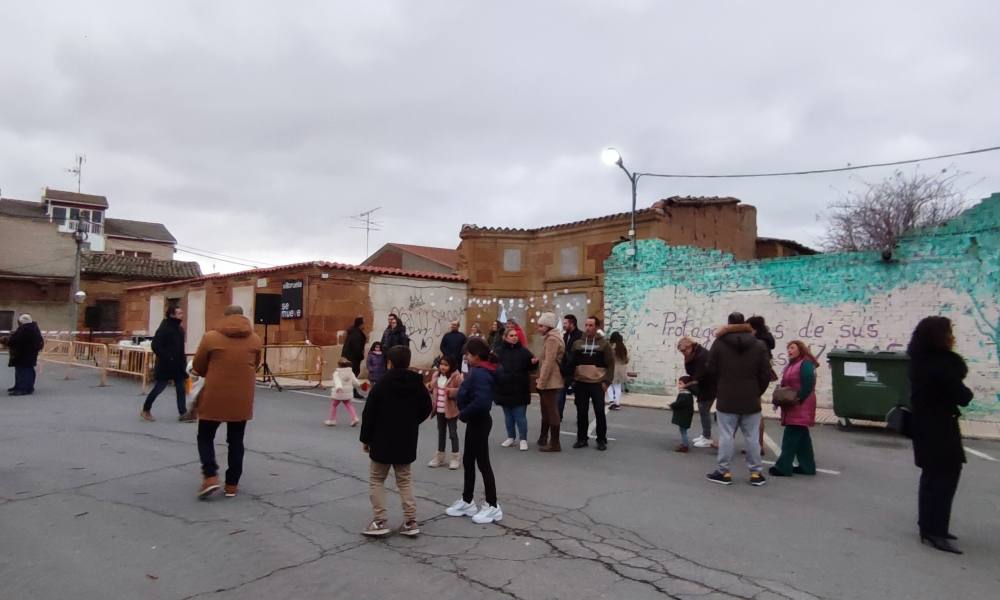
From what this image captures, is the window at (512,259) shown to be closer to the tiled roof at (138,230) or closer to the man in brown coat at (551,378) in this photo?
the man in brown coat at (551,378)

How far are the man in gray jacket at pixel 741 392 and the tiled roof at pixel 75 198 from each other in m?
58.1

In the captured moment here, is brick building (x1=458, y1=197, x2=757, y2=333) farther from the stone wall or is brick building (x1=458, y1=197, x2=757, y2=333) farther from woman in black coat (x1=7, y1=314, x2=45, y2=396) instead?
woman in black coat (x1=7, y1=314, x2=45, y2=396)

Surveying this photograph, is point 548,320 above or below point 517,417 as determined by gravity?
above

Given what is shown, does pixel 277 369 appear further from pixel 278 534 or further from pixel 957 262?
pixel 957 262

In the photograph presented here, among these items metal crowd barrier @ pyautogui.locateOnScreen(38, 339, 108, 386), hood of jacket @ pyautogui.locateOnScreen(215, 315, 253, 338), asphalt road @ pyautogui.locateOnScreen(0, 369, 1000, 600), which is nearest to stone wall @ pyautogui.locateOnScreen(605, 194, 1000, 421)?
asphalt road @ pyautogui.locateOnScreen(0, 369, 1000, 600)

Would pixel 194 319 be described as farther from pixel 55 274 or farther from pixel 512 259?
pixel 55 274

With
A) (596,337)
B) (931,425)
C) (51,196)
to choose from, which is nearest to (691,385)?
(596,337)

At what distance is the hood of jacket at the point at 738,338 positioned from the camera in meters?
6.48

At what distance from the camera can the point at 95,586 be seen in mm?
3826

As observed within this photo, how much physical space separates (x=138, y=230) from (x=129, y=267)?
1947 centimetres

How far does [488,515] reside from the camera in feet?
16.9

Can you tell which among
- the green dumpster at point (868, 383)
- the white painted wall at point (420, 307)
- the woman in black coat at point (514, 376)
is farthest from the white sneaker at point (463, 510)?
the white painted wall at point (420, 307)

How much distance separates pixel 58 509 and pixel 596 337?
575 cm

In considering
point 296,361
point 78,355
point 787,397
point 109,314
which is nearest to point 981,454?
point 787,397
